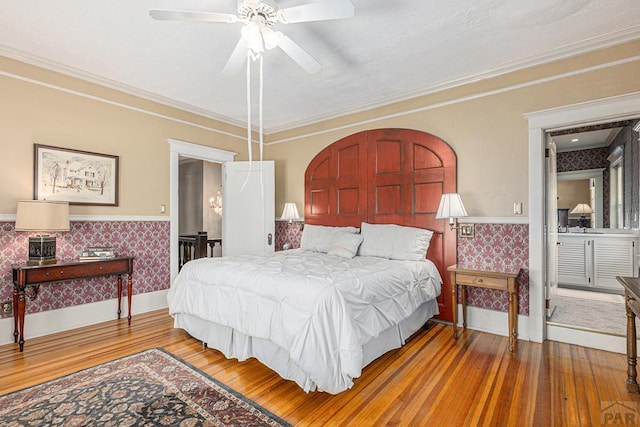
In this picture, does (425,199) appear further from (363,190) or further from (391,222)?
(363,190)

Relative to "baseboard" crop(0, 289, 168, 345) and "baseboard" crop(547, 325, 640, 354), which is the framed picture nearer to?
"baseboard" crop(0, 289, 168, 345)

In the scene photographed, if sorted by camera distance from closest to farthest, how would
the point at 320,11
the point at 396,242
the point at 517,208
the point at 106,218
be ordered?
the point at 320,11 < the point at 517,208 < the point at 396,242 < the point at 106,218

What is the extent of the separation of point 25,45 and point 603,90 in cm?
528

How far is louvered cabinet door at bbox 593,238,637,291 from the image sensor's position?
4534 millimetres

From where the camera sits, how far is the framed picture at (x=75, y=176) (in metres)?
3.20

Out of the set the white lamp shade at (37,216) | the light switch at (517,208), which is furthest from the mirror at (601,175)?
the white lamp shade at (37,216)

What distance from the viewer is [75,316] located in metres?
3.41

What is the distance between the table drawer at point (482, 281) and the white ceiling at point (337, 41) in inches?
84.6

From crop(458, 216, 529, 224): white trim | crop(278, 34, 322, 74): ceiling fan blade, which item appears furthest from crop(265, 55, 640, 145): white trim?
crop(278, 34, 322, 74): ceiling fan blade

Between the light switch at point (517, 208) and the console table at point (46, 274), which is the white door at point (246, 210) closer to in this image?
the console table at point (46, 274)

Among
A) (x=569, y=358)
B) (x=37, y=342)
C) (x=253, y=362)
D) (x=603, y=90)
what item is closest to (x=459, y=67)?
(x=603, y=90)

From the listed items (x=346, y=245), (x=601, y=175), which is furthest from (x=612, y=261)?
(x=346, y=245)

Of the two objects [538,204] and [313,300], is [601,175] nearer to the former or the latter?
[538,204]

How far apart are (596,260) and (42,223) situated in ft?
23.3
